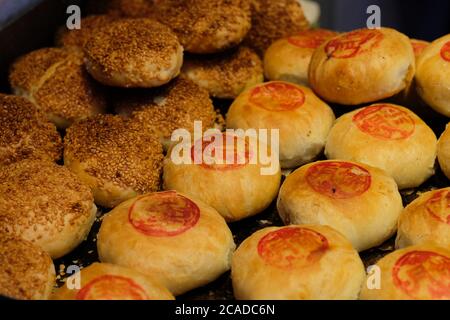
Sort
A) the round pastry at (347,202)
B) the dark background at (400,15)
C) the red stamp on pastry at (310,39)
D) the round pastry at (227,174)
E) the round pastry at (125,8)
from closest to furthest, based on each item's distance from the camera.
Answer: the round pastry at (347,202) < the round pastry at (227,174) < the red stamp on pastry at (310,39) < the round pastry at (125,8) < the dark background at (400,15)

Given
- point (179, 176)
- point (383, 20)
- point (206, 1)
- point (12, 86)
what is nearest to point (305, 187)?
point (179, 176)

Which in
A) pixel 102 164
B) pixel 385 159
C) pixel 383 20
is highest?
pixel 102 164

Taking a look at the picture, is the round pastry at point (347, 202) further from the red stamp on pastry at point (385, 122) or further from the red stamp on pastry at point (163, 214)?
the red stamp on pastry at point (163, 214)

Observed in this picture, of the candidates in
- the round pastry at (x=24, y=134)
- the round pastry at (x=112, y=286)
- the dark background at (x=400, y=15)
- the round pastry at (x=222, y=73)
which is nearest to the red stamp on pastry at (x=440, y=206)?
the round pastry at (x=112, y=286)

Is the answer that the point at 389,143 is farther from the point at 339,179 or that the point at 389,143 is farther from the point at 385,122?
the point at 339,179
